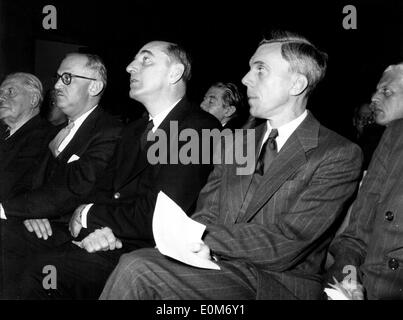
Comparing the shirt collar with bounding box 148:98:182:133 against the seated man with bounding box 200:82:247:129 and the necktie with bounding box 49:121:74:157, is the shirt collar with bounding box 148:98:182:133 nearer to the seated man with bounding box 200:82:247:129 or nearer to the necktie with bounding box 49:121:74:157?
the necktie with bounding box 49:121:74:157

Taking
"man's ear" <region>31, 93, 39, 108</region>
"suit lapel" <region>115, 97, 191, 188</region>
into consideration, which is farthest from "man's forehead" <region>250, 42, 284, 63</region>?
"man's ear" <region>31, 93, 39, 108</region>

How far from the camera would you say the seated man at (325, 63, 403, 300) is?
1.55m

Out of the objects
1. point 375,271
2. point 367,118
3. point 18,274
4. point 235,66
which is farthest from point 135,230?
point 235,66

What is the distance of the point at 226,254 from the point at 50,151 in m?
1.59

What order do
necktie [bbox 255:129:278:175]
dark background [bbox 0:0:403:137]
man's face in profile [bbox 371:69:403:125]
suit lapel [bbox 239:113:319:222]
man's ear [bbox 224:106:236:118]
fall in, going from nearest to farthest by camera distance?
suit lapel [bbox 239:113:319:222]
necktie [bbox 255:129:278:175]
man's face in profile [bbox 371:69:403:125]
man's ear [bbox 224:106:236:118]
dark background [bbox 0:0:403:137]

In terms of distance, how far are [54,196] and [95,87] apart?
0.81 meters

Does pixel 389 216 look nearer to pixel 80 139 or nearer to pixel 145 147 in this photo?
pixel 145 147

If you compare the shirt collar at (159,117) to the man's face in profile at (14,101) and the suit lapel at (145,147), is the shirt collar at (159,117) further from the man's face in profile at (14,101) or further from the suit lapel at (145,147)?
the man's face in profile at (14,101)

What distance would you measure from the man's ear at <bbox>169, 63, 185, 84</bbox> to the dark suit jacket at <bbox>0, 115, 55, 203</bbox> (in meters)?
0.85

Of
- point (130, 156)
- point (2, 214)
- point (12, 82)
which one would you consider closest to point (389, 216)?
point (130, 156)

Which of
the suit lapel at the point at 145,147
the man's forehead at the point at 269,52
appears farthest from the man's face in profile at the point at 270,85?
the suit lapel at the point at 145,147

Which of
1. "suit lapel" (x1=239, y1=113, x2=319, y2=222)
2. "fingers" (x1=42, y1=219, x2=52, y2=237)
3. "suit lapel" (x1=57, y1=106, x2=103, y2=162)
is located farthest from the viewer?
"suit lapel" (x1=57, y1=106, x2=103, y2=162)

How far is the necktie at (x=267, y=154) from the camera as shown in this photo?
→ 6.51ft

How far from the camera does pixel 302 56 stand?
211 centimetres
